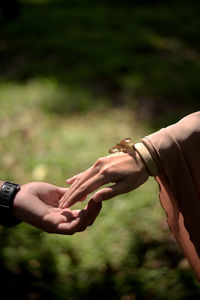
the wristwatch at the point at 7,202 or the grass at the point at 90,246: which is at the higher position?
the wristwatch at the point at 7,202

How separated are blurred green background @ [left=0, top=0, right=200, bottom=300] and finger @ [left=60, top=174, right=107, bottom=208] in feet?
2.79

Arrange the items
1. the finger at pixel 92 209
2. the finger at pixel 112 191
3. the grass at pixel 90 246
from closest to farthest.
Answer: the finger at pixel 112 191 < the finger at pixel 92 209 < the grass at pixel 90 246

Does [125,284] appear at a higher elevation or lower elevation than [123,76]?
lower

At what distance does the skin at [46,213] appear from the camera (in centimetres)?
160

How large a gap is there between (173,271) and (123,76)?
284 centimetres

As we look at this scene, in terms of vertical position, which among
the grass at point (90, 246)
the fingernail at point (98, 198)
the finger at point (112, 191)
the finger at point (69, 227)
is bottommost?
the grass at point (90, 246)

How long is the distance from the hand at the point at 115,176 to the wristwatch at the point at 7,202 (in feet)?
0.98

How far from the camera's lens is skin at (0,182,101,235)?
1.60 m

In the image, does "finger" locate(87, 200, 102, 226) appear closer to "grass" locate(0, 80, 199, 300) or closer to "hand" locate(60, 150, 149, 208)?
"hand" locate(60, 150, 149, 208)

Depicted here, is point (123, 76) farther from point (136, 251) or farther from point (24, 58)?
point (136, 251)

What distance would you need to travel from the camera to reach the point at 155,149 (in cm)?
148

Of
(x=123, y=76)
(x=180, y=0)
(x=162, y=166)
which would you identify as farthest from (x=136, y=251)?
(x=180, y=0)

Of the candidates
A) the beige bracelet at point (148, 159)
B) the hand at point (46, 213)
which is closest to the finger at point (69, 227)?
the hand at point (46, 213)

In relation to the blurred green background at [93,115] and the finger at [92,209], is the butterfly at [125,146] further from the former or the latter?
the blurred green background at [93,115]
